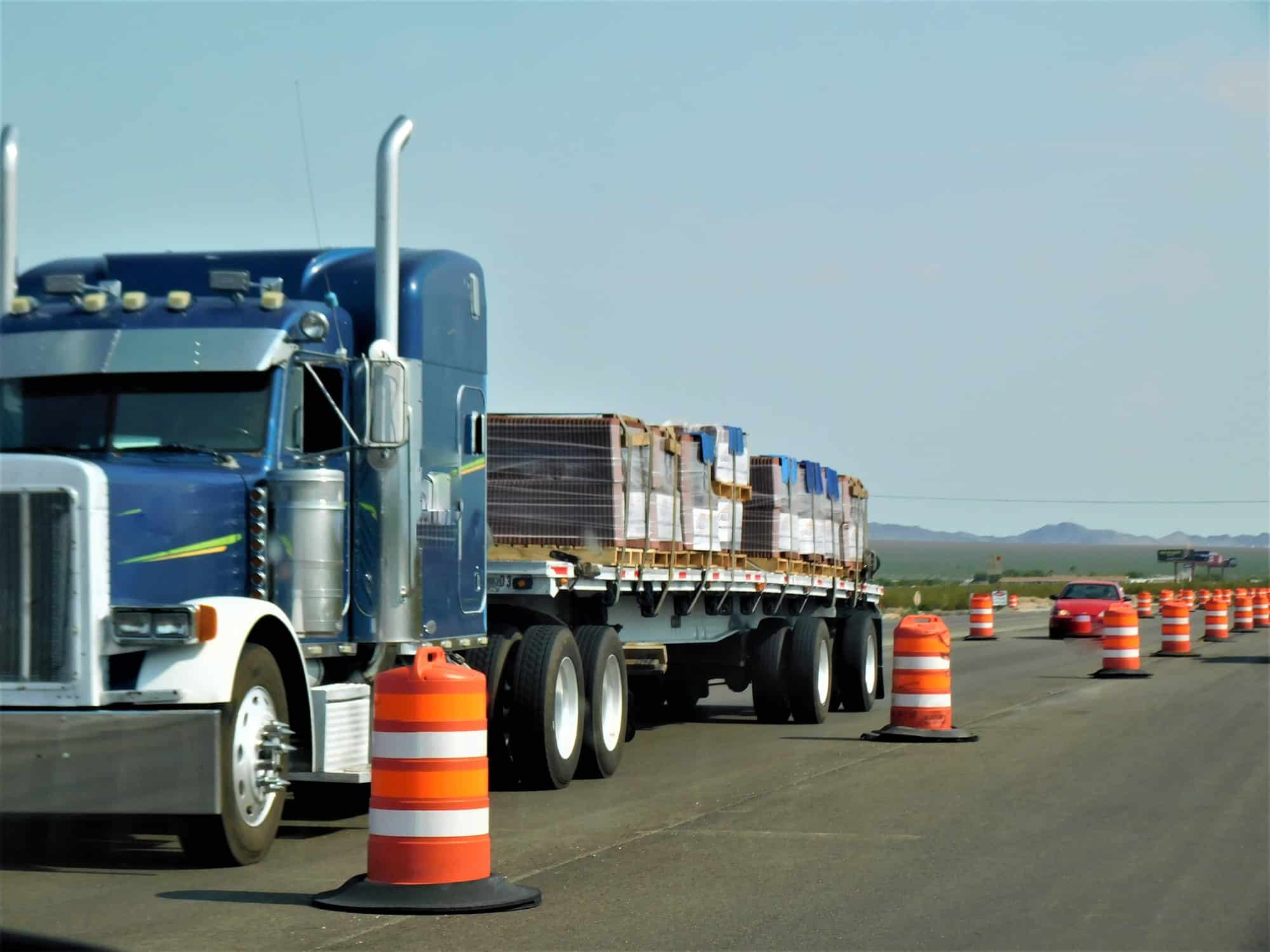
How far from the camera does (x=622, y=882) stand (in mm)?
9250

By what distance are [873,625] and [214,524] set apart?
13.9 m

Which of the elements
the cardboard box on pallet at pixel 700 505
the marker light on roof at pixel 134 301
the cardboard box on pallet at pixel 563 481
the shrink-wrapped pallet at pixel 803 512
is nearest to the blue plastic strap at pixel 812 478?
the shrink-wrapped pallet at pixel 803 512

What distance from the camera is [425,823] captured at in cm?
845

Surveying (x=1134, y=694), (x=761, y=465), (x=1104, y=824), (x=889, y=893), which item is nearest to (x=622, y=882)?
(x=889, y=893)

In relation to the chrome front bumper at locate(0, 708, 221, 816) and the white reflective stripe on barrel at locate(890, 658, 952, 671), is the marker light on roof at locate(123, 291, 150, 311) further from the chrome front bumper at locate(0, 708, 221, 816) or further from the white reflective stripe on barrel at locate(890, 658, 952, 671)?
the white reflective stripe on barrel at locate(890, 658, 952, 671)

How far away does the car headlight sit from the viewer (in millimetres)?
9133

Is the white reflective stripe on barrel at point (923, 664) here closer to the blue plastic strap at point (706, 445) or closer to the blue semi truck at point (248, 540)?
the blue plastic strap at point (706, 445)

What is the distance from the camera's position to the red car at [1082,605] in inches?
1662

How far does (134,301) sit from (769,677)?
404 inches

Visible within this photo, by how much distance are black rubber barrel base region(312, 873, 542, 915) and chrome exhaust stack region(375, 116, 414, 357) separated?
12.7ft

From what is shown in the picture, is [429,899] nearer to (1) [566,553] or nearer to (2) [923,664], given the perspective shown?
(1) [566,553]

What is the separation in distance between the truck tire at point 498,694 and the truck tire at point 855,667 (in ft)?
28.3

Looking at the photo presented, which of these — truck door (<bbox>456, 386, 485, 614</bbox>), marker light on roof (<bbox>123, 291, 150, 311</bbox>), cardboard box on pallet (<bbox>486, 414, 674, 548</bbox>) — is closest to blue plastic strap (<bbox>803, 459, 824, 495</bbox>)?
cardboard box on pallet (<bbox>486, 414, 674, 548</bbox>)

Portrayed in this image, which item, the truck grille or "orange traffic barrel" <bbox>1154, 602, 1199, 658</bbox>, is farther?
"orange traffic barrel" <bbox>1154, 602, 1199, 658</bbox>
